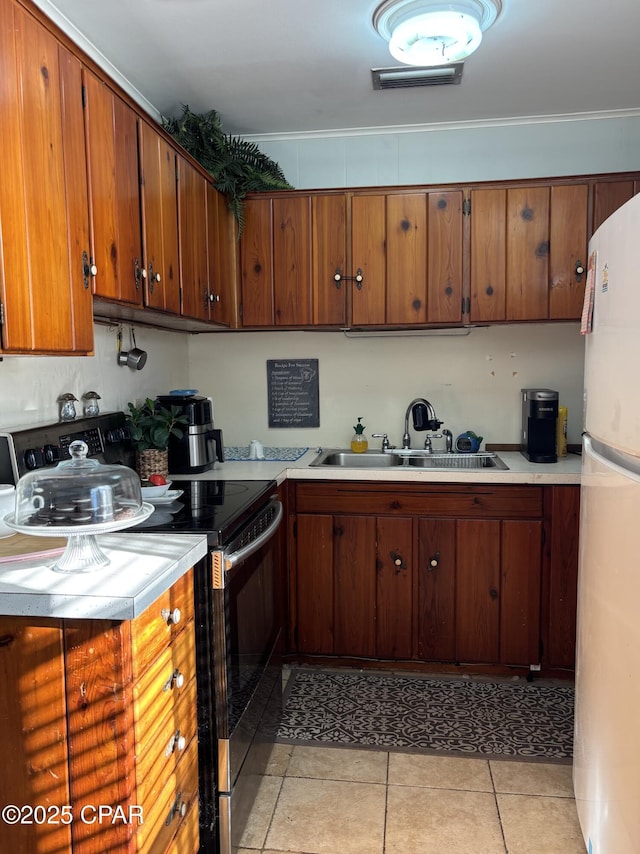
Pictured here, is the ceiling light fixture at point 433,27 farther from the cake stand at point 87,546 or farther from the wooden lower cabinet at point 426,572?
the cake stand at point 87,546

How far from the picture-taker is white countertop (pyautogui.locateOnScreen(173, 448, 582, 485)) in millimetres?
2615

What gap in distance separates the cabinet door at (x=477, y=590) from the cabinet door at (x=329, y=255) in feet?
3.71

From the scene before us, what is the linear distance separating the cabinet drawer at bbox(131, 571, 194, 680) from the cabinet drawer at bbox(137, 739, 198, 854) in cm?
31

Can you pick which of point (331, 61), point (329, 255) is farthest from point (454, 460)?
point (331, 61)

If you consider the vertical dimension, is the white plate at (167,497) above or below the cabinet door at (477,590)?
above

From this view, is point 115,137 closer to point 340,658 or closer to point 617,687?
point 617,687

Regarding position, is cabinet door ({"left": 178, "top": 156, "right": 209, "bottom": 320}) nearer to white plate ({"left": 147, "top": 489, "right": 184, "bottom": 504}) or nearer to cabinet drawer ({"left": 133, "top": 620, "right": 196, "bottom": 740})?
white plate ({"left": 147, "top": 489, "right": 184, "bottom": 504})

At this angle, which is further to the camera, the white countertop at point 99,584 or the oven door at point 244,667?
the oven door at point 244,667

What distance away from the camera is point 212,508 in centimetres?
195

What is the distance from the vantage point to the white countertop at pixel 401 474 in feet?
8.58

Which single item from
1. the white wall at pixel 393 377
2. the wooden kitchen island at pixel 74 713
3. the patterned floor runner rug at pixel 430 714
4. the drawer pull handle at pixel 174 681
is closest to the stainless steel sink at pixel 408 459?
the white wall at pixel 393 377

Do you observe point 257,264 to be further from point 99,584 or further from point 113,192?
point 99,584

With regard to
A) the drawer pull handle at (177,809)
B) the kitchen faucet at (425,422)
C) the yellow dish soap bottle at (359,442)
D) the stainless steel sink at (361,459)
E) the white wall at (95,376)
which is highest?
the white wall at (95,376)

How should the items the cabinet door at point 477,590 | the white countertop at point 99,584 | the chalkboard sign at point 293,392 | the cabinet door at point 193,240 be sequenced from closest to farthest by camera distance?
the white countertop at point 99,584 → the cabinet door at point 193,240 → the cabinet door at point 477,590 → the chalkboard sign at point 293,392
